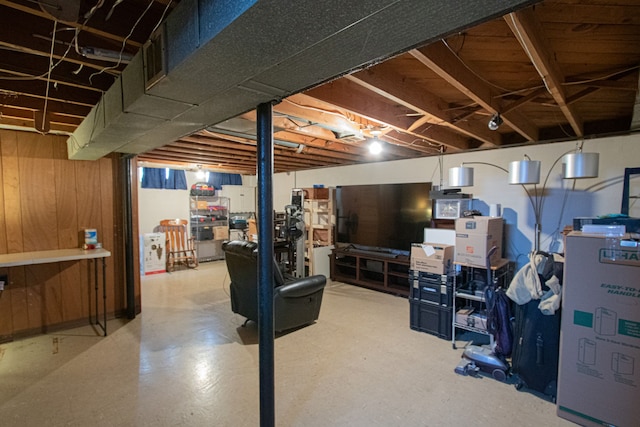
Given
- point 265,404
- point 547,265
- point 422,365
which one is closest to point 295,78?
point 265,404

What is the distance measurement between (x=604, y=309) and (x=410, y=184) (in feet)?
9.48

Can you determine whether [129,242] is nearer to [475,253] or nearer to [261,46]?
[261,46]

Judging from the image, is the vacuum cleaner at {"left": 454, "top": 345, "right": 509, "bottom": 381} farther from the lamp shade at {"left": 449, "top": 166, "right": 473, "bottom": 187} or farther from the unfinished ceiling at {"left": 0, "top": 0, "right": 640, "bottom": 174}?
the unfinished ceiling at {"left": 0, "top": 0, "right": 640, "bottom": 174}

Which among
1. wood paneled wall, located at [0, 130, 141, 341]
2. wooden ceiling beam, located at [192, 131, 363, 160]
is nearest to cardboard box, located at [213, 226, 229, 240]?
wood paneled wall, located at [0, 130, 141, 341]

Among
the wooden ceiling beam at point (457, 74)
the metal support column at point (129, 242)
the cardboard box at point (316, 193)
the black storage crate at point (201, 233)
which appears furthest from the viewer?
the black storage crate at point (201, 233)

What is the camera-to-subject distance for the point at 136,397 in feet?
7.29

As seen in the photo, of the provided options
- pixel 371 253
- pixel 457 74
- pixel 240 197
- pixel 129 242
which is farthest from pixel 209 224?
pixel 457 74

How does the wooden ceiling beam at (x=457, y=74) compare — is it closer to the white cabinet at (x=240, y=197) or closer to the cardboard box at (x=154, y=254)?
the cardboard box at (x=154, y=254)

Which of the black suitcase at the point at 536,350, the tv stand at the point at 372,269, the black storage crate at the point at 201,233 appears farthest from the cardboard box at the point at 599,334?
the black storage crate at the point at 201,233

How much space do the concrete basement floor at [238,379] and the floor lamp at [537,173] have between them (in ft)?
5.77

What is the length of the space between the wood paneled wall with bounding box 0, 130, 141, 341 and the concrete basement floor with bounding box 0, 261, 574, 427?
27 centimetres

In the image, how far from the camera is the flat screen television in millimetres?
4484

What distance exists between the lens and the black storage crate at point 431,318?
3.17 metres

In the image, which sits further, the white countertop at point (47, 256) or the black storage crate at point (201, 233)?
the black storage crate at point (201, 233)
